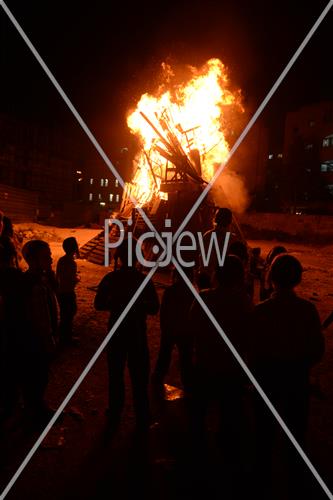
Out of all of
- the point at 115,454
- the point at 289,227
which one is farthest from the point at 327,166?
the point at 115,454

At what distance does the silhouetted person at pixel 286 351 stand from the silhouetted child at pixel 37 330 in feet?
7.36

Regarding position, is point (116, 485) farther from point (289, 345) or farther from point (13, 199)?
point (13, 199)

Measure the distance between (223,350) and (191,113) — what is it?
1729 cm

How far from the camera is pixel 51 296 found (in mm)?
4266

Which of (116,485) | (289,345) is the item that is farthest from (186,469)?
(289,345)

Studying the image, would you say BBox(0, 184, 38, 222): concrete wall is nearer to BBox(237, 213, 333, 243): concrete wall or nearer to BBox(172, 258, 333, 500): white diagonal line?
BBox(237, 213, 333, 243): concrete wall

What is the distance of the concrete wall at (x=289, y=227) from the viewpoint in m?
31.0

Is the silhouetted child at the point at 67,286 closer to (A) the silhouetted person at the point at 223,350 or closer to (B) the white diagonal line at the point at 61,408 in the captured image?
(B) the white diagonal line at the point at 61,408

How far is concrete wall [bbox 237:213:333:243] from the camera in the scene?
31047 millimetres

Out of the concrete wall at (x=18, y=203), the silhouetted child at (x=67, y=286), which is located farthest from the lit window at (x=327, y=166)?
the silhouetted child at (x=67, y=286)

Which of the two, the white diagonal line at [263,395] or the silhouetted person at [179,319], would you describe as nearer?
the white diagonal line at [263,395]

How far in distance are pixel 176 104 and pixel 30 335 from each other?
17.1m

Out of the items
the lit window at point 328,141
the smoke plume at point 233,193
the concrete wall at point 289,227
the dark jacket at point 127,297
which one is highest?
the lit window at point 328,141

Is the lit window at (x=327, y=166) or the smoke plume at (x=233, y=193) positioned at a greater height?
the lit window at (x=327, y=166)
